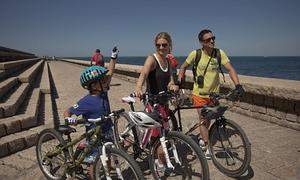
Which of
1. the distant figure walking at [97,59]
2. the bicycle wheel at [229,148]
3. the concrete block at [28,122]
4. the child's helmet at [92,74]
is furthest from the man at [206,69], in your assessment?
the distant figure walking at [97,59]

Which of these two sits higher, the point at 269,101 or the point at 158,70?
the point at 158,70

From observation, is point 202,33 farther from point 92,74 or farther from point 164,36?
point 92,74

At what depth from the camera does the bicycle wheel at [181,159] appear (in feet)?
9.63

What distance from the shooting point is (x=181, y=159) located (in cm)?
328

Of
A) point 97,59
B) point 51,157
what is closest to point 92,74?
point 51,157

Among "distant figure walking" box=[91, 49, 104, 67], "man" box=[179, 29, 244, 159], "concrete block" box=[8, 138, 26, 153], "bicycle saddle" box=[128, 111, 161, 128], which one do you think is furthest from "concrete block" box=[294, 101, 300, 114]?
"distant figure walking" box=[91, 49, 104, 67]

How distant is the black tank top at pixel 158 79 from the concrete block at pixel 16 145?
2.62m

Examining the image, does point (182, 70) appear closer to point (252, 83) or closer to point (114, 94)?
point (252, 83)

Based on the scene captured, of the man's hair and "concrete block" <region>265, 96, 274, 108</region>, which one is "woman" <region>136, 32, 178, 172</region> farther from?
"concrete block" <region>265, 96, 274, 108</region>

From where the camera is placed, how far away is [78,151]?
3.37m

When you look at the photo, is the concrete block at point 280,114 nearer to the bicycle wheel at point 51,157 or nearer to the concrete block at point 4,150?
the bicycle wheel at point 51,157

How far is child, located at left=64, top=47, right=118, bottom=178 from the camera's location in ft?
10.3

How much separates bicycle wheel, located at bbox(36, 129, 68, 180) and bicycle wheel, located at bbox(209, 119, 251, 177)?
201 centimetres

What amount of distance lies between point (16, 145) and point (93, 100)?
95.1 inches
